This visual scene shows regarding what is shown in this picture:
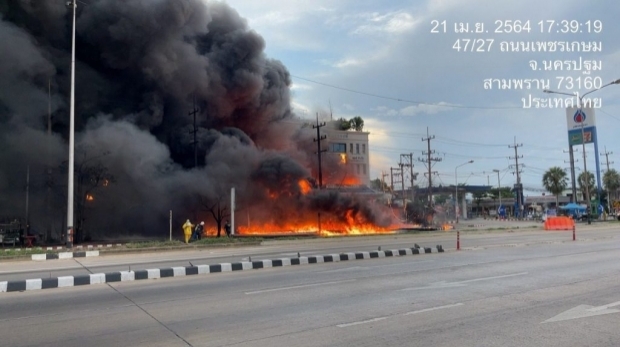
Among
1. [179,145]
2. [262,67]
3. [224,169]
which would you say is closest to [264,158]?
[224,169]

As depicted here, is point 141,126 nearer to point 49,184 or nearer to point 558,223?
point 49,184

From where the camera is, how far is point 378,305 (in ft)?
22.2

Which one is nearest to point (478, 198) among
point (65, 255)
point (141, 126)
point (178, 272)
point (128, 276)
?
point (141, 126)

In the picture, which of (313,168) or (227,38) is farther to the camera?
(313,168)

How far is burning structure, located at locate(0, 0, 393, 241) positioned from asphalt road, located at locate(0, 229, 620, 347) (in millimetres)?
24521

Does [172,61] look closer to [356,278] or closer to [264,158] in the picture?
[264,158]

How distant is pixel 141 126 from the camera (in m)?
35.2

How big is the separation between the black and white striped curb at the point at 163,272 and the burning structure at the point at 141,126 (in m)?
21.8

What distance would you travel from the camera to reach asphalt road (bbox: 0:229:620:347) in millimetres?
5137

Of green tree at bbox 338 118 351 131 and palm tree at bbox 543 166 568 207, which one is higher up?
green tree at bbox 338 118 351 131

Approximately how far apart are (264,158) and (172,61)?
10.0 metres

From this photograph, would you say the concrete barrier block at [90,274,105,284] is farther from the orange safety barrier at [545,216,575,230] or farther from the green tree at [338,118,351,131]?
the green tree at [338,118,351,131]

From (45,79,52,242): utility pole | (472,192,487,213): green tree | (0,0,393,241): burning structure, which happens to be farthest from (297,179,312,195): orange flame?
(472,192,487,213): green tree

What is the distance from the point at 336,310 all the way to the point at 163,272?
5481 millimetres
